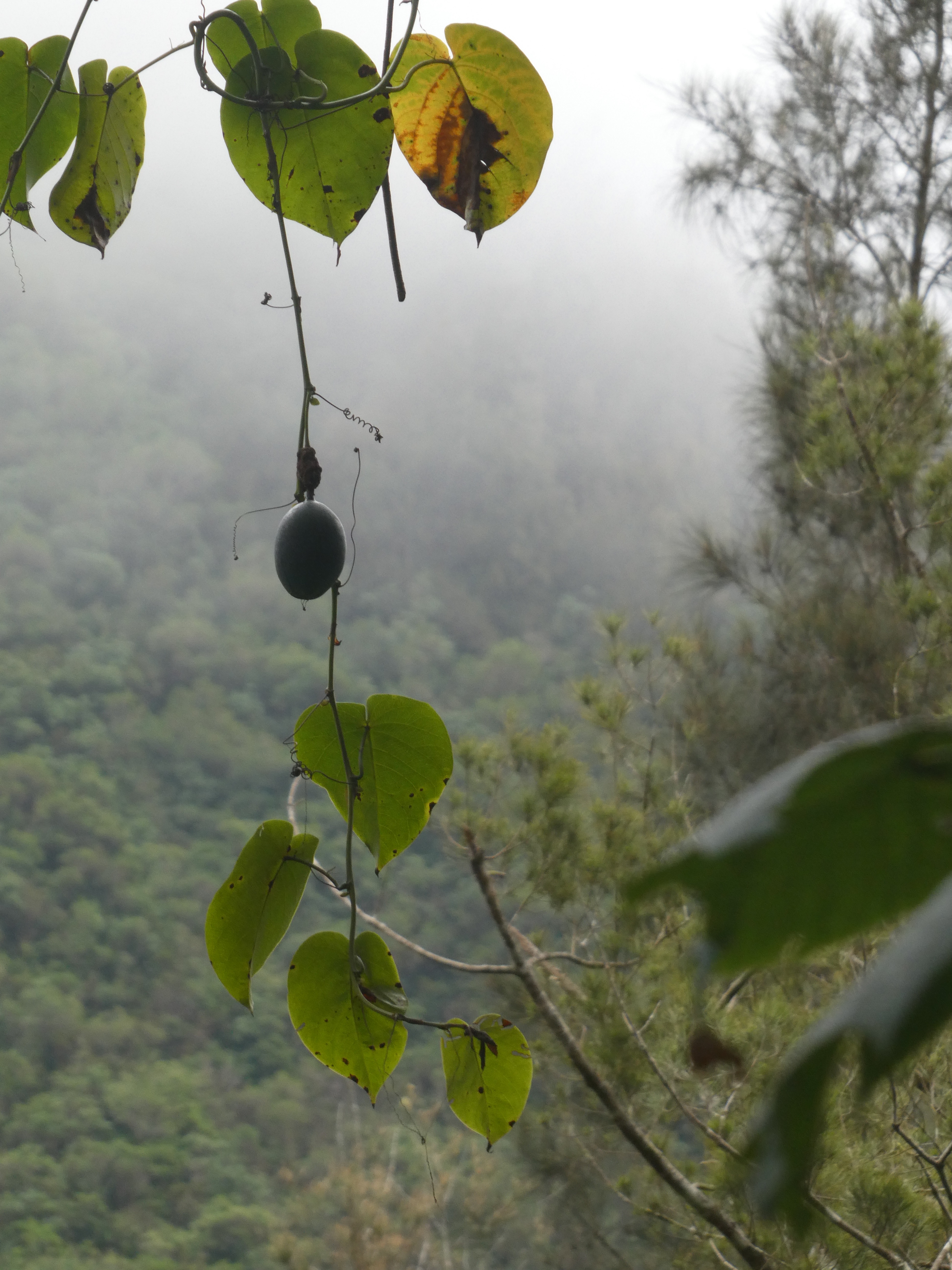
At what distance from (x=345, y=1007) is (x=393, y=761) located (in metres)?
0.07

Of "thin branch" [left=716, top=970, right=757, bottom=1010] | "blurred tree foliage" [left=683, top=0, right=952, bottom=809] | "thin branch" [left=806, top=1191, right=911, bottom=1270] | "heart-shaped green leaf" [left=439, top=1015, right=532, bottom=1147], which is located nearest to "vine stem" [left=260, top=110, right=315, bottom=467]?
"heart-shaped green leaf" [left=439, top=1015, right=532, bottom=1147]

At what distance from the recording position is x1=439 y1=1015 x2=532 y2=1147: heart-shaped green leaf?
1.02 ft

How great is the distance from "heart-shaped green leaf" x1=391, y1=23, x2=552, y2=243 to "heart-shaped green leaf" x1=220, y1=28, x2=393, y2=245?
0.02m

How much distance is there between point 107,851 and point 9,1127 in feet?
5.08

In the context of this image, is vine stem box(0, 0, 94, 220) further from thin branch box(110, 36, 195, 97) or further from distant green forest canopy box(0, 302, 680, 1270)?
distant green forest canopy box(0, 302, 680, 1270)

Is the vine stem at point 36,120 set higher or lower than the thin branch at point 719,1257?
higher

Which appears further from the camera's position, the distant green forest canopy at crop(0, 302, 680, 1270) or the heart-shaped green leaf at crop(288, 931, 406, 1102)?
the distant green forest canopy at crop(0, 302, 680, 1270)

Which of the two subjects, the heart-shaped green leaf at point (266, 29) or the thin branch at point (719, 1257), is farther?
the thin branch at point (719, 1257)

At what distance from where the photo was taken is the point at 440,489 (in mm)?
8078

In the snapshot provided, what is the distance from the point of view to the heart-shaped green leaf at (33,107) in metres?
0.35

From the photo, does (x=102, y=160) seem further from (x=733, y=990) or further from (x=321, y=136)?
(x=733, y=990)

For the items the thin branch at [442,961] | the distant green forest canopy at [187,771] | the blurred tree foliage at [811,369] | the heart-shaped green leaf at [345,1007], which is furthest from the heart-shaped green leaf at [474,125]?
the distant green forest canopy at [187,771]

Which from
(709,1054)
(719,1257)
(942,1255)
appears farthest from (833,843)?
(719,1257)

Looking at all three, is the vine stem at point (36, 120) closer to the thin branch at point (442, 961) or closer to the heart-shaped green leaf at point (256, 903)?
the heart-shaped green leaf at point (256, 903)
